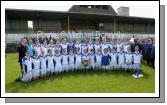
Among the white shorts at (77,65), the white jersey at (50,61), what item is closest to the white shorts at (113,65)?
the white shorts at (77,65)

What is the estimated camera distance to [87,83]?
9.38 m

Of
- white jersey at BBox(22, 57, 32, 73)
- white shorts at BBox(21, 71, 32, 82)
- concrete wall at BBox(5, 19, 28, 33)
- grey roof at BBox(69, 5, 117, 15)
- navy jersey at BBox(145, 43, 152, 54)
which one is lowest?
white shorts at BBox(21, 71, 32, 82)

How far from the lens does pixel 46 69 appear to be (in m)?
10.1

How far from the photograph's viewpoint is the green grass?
8523 mm

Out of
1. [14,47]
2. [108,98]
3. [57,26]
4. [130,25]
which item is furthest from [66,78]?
[130,25]

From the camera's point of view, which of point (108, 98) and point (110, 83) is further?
point (110, 83)

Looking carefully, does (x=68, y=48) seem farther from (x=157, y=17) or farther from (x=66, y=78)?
(x=157, y=17)

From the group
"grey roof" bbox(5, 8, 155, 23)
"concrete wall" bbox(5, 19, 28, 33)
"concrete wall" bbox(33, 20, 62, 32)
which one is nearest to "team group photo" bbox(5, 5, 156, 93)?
"grey roof" bbox(5, 8, 155, 23)

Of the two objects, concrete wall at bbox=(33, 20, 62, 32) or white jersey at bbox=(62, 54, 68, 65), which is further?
concrete wall at bbox=(33, 20, 62, 32)

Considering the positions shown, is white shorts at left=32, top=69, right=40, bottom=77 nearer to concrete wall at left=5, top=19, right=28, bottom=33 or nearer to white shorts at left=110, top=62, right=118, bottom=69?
white shorts at left=110, top=62, right=118, bottom=69

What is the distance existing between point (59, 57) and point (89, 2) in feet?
11.6

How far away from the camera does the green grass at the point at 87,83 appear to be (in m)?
8.52

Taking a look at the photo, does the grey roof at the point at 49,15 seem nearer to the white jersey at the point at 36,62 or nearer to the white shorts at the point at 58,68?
the white shorts at the point at 58,68

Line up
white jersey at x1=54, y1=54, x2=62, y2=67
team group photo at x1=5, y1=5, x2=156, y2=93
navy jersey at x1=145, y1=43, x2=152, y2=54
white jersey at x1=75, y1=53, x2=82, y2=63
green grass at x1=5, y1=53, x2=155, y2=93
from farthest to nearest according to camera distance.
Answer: navy jersey at x1=145, y1=43, x2=152, y2=54 < white jersey at x1=75, y1=53, x2=82, y2=63 < white jersey at x1=54, y1=54, x2=62, y2=67 < team group photo at x1=5, y1=5, x2=156, y2=93 < green grass at x1=5, y1=53, x2=155, y2=93
